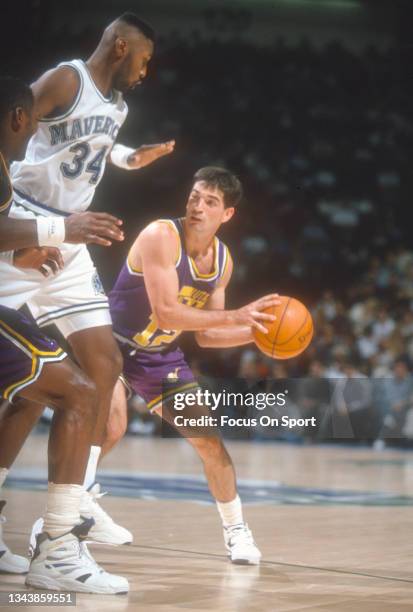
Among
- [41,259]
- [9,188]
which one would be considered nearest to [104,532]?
[41,259]

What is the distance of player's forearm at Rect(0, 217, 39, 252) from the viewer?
3180mm

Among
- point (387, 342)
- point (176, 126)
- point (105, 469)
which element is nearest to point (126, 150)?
point (105, 469)

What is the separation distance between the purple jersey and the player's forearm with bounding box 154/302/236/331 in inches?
11.9

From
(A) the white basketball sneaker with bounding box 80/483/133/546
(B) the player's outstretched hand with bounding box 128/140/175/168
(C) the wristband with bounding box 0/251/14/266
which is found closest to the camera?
(C) the wristband with bounding box 0/251/14/266

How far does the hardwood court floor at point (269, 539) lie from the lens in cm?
327

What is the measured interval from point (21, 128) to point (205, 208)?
1.40m

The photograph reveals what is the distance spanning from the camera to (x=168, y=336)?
4648mm

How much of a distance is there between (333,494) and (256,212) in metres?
8.48

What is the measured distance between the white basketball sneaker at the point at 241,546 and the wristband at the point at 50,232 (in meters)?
1.59

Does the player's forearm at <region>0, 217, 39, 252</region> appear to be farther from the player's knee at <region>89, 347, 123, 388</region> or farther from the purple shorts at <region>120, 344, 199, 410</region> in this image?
the purple shorts at <region>120, 344, 199, 410</region>

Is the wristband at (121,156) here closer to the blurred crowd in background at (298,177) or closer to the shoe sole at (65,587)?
the shoe sole at (65,587)

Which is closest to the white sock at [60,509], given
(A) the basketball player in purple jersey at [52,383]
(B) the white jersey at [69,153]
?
(A) the basketball player in purple jersey at [52,383]

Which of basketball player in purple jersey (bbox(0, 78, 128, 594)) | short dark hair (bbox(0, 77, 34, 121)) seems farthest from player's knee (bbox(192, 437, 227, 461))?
short dark hair (bbox(0, 77, 34, 121))

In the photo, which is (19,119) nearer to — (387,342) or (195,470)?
(195,470)
